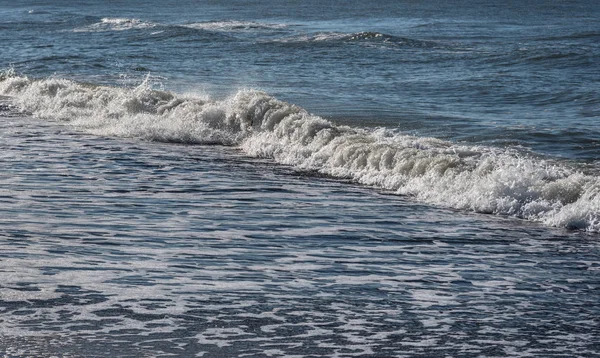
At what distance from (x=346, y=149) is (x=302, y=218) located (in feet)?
14.0

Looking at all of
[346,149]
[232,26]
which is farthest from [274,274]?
[232,26]

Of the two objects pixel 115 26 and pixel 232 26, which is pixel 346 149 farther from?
pixel 115 26

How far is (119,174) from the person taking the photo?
14.6 meters

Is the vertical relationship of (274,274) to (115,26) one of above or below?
below

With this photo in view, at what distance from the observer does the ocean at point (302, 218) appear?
7883 mm

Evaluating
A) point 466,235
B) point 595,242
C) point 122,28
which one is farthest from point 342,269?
point 122,28

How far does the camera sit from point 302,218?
464 inches

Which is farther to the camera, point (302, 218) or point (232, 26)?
point (232, 26)

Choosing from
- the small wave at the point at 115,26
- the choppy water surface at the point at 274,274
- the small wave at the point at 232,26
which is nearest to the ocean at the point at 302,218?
the choppy water surface at the point at 274,274

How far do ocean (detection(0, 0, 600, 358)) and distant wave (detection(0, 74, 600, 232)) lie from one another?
0.04 m

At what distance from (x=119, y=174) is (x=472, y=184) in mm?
4801

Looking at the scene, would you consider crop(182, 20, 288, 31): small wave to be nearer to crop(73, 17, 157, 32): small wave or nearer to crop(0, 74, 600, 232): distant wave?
crop(73, 17, 157, 32): small wave

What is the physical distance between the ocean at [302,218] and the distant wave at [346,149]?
0.04m

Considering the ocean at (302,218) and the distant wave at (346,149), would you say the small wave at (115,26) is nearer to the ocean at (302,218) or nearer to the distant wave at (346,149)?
the ocean at (302,218)
